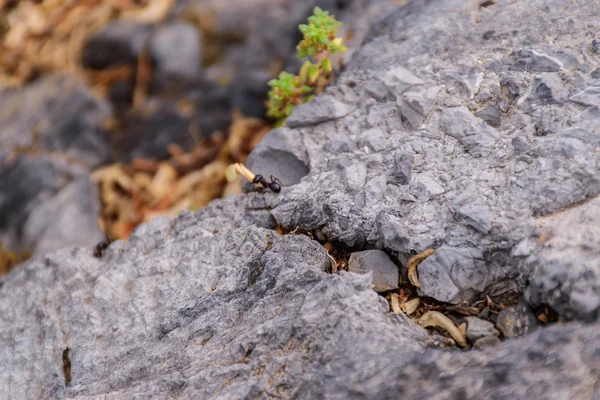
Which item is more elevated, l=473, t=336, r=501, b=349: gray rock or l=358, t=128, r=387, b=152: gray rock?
l=358, t=128, r=387, b=152: gray rock

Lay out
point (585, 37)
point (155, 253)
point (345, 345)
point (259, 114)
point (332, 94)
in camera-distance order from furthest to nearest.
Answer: point (259, 114), point (332, 94), point (155, 253), point (585, 37), point (345, 345)

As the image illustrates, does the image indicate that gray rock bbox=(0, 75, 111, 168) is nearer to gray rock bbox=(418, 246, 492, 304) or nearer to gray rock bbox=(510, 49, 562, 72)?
gray rock bbox=(418, 246, 492, 304)

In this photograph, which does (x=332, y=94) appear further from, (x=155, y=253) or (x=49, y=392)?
(x=49, y=392)

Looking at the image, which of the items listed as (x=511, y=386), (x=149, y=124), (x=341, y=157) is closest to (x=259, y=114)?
(x=149, y=124)

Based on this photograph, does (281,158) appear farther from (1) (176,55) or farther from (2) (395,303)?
(1) (176,55)

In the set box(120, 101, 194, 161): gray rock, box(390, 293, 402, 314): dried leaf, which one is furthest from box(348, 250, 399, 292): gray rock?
box(120, 101, 194, 161): gray rock

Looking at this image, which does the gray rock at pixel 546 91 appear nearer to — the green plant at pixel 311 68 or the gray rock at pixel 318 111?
the gray rock at pixel 318 111

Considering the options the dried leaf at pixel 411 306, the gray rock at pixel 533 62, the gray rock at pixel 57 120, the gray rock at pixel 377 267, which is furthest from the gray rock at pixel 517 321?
the gray rock at pixel 57 120
